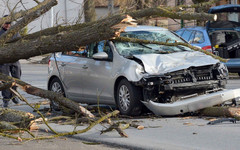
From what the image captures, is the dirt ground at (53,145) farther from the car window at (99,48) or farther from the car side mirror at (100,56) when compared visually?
the car window at (99,48)

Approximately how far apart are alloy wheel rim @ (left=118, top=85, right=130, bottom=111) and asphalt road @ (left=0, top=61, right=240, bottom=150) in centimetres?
58

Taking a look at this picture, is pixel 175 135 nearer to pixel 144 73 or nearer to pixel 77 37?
pixel 144 73

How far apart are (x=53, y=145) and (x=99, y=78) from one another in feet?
11.1

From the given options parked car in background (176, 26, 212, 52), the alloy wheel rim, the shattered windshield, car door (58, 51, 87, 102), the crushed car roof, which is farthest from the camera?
the crushed car roof

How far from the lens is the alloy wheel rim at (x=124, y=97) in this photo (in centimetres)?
1045

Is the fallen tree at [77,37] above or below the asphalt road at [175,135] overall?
above

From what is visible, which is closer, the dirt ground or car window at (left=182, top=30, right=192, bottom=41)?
the dirt ground

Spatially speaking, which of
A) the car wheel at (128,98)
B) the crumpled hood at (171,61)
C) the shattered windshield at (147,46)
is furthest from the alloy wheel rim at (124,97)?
the shattered windshield at (147,46)

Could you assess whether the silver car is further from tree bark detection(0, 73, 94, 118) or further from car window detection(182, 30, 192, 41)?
car window detection(182, 30, 192, 41)

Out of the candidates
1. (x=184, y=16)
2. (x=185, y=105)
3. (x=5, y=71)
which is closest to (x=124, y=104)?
(x=185, y=105)

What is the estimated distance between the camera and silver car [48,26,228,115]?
1011cm

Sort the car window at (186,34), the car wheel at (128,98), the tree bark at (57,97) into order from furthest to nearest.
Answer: the car window at (186,34) → the car wheel at (128,98) → the tree bark at (57,97)

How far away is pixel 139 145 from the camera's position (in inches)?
299

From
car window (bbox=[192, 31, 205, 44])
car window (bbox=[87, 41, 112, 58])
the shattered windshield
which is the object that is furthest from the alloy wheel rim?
car window (bbox=[192, 31, 205, 44])
